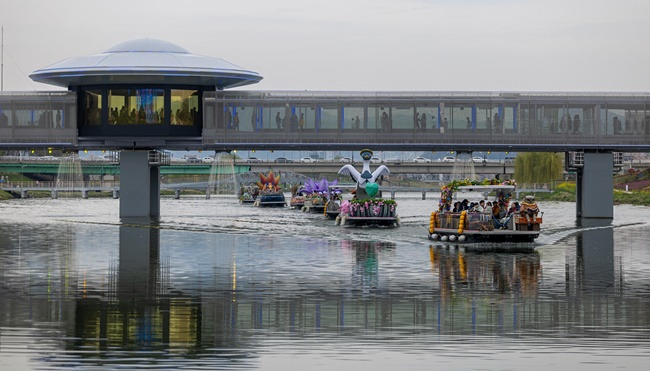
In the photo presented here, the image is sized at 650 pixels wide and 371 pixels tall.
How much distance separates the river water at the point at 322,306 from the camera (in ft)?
67.0

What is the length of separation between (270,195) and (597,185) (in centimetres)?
5520

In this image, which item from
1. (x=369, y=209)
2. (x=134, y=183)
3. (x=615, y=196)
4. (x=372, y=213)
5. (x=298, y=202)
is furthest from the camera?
(x=615, y=196)

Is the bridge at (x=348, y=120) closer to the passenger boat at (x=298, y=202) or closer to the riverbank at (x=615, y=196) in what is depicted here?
the passenger boat at (x=298, y=202)

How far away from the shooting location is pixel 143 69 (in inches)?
2997

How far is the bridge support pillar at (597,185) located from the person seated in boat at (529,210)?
1127 inches

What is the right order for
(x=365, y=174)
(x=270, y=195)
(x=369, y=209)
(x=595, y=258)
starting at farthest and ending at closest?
(x=270, y=195), (x=365, y=174), (x=369, y=209), (x=595, y=258)

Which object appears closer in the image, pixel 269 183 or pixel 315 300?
pixel 315 300

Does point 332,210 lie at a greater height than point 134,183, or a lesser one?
lesser

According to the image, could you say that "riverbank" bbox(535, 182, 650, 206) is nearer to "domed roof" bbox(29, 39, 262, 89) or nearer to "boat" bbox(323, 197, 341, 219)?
"boat" bbox(323, 197, 341, 219)

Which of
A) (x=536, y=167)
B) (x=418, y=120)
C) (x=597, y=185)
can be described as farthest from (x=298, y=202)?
(x=536, y=167)

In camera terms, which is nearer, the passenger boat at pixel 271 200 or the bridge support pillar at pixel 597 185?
the bridge support pillar at pixel 597 185

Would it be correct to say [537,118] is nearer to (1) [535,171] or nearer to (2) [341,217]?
(2) [341,217]

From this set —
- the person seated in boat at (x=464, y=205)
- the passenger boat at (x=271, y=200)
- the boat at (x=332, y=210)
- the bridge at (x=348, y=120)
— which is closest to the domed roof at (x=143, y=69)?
the bridge at (x=348, y=120)

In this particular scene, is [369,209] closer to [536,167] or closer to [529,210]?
[529,210]
